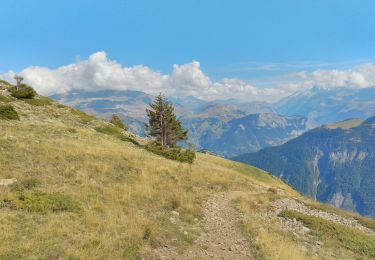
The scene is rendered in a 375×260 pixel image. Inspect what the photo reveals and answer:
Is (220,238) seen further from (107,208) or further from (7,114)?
(7,114)

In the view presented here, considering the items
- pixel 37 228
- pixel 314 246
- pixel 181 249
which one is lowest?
pixel 314 246

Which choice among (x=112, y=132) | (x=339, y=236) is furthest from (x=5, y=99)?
(x=339, y=236)

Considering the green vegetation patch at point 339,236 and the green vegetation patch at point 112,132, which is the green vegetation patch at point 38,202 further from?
the green vegetation patch at point 112,132

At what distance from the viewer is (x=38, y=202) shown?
16.8 m

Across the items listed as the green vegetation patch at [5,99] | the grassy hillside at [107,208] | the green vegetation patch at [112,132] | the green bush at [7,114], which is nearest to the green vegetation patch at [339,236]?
the grassy hillside at [107,208]

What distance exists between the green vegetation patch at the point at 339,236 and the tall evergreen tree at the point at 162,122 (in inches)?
1719

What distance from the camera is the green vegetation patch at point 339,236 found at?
19.0m

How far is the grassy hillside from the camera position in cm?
1325

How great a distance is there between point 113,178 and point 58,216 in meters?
8.99

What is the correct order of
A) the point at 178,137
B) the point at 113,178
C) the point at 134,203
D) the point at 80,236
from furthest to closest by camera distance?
the point at 178,137, the point at 113,178, the point at 134,203, the point at 80,236

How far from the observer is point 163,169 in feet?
101

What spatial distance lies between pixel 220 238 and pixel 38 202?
8.29 m

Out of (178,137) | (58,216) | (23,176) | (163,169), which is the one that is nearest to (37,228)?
(58,216)

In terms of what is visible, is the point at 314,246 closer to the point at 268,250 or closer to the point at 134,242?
the point at 268,250
